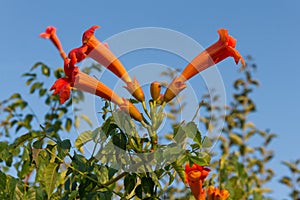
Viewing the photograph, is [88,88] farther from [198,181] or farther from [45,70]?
[45,70]

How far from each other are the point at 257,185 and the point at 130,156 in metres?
5.34

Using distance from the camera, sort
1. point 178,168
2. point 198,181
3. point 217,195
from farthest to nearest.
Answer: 1. point 217,195
2. point 198,181
3. point 178,168

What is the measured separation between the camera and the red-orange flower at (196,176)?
2215mm

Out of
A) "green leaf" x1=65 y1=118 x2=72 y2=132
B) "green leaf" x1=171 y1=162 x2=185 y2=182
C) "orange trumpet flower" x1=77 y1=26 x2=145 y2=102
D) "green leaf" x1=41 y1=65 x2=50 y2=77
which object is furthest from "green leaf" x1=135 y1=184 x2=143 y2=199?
"green leaf" x1=41 y1=65 x2=50 y2=77

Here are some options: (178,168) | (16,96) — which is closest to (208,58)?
(178,168)

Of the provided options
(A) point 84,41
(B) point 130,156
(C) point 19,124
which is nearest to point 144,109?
(B) point 130,156

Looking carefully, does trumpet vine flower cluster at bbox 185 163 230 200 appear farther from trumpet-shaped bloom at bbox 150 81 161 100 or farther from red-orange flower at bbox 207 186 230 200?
trumpet-shaped bloom at bbox 150 81 161 100

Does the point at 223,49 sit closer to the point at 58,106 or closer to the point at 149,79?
the point at 149,79

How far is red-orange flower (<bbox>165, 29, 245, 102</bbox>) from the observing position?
2207 mm

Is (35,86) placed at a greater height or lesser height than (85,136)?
greater

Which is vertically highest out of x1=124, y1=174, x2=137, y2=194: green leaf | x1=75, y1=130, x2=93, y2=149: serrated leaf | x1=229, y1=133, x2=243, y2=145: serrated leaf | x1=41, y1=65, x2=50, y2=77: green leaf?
x1=229, y1=133, x2=243, y2=145: serrated leaf

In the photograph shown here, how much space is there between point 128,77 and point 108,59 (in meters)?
0.13

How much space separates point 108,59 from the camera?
2238 mm

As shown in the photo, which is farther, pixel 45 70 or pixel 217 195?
pixel 45 70
